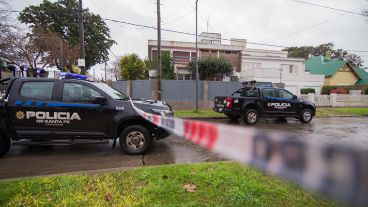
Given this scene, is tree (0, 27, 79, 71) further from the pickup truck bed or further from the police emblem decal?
the police emblem decal

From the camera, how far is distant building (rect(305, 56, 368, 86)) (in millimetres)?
38625

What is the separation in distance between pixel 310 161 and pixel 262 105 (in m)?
11.5

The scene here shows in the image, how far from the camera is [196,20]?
52.0 ft

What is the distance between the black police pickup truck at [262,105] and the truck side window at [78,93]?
738 centimetres

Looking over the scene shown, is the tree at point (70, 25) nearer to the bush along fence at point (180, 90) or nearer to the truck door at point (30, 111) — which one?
the bush along fence at point (180, 90)

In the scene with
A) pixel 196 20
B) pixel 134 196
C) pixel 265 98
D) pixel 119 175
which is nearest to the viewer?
pixel 134 196

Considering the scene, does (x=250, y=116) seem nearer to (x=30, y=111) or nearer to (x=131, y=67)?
(x=30, y=111)

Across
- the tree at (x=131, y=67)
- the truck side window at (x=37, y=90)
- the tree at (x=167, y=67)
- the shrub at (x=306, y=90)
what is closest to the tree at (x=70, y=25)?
the tree at (x=131, y=67)

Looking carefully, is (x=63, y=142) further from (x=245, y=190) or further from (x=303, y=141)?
(x=303, y=141)

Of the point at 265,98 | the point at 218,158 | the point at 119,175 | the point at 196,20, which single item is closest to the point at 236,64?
the point at 196,20

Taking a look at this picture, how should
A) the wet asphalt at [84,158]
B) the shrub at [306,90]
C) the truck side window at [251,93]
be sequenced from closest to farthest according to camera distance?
the wet asphalt at [84,158] < the truck side window at [251,93] < the shrub at [306,90]

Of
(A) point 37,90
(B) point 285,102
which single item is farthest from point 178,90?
(A) point 37,90

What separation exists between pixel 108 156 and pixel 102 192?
97.7 inches

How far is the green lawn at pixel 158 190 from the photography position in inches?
126
